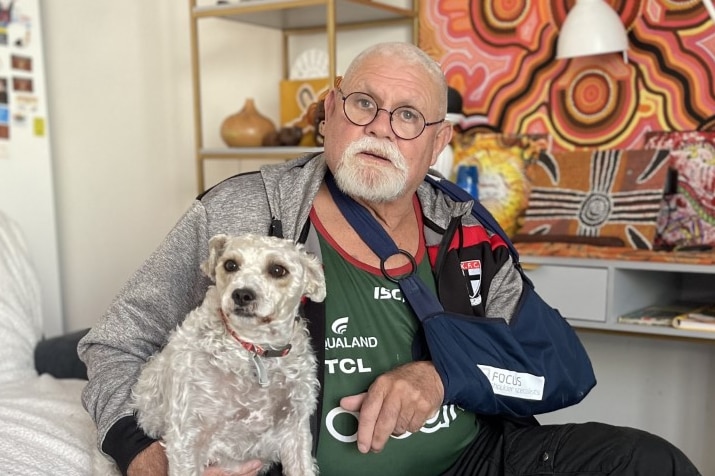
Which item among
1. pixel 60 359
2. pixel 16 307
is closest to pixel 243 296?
pixel 60 359

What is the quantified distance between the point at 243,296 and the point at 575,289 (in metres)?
1.21

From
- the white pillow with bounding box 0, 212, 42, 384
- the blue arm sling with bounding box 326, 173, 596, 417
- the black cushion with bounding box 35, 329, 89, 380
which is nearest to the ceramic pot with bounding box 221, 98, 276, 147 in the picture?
the white pillow with bounding box 0, 212, 42, 384

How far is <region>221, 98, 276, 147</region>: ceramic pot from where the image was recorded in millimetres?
2666

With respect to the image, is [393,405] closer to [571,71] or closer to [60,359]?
[60,359]

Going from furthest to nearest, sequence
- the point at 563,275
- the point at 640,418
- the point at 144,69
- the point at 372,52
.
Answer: the point at 144,69 < the point at 640,418 < the point at 563,275 < the point at 372,52

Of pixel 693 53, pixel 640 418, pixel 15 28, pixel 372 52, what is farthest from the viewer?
pixel 15 28

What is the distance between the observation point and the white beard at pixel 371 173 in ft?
4.88

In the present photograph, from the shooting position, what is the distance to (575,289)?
2.11 m

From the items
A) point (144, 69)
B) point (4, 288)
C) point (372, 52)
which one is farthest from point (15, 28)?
point (372, 52)

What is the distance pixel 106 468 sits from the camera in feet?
4.64

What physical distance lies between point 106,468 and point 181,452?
0.89 ft

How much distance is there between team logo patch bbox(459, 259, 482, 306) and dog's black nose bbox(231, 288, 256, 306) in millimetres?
530

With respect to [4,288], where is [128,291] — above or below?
above

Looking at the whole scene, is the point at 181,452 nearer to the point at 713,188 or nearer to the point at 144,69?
the point at 713,188
